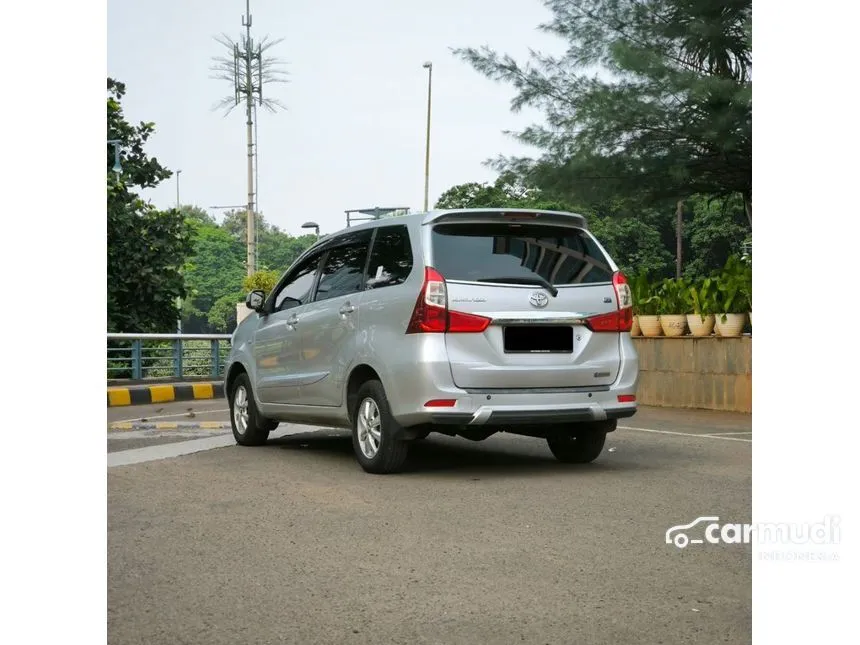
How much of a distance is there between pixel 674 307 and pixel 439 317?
816 cm

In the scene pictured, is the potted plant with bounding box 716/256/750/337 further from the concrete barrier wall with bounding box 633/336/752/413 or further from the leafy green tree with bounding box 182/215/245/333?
the leafy green tree with bounding box 182/215/245/333

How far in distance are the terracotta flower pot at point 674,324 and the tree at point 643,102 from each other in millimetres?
1729

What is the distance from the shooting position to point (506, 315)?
7941 mm

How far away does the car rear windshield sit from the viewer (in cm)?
810

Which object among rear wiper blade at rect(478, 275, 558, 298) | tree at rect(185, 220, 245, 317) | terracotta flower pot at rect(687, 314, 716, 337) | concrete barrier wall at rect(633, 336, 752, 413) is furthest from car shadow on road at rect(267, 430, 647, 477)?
tree at rect(185, 220, 245, 317)

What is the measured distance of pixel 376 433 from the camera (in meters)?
8.46

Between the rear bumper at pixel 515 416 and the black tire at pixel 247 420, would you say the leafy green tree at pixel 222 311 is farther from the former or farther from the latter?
the rear bumper at pixel 515 416

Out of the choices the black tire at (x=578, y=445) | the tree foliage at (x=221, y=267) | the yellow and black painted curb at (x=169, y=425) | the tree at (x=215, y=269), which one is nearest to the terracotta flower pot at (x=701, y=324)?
the yellow and black painted curb at (x=169, y=425)

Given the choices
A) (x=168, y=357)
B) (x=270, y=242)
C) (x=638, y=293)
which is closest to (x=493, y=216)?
(x=638, y=293)

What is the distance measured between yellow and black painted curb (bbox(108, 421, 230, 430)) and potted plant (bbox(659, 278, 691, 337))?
17.9ft

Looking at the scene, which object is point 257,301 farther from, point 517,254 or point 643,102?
point 643,102

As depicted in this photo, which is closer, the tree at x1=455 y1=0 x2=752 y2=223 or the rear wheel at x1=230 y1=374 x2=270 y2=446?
the rear wheel at x1=230 y1=374 x2=270 y2=446

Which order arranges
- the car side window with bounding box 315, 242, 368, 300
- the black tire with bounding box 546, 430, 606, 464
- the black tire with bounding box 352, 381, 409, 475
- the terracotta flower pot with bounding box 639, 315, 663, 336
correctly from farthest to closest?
the terracotta flower pot with bounding box 639, 315, 663, 336 → the car side window with bounding box 315, 242, 368, 300 → the black tire with bounding box 546, 430, 606, 464 → the black tire with bounding box 352, 381, 409, 475
